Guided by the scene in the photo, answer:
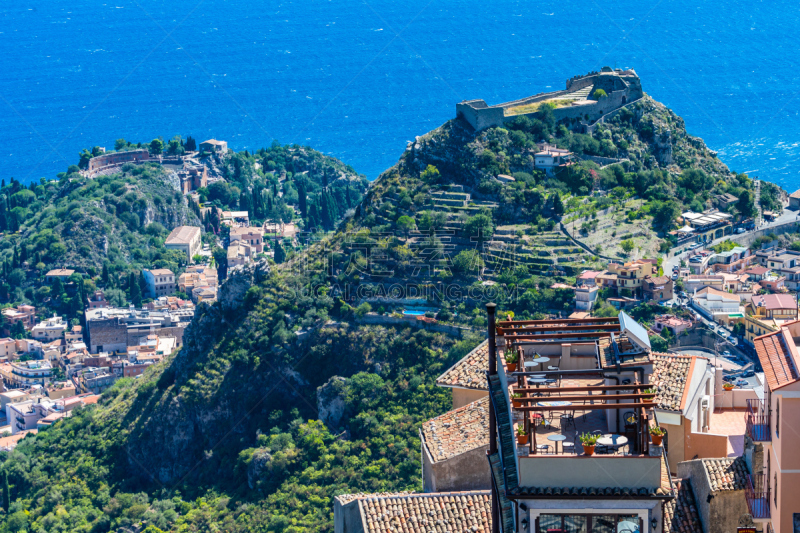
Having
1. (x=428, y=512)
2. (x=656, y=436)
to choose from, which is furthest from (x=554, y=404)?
(x=428, y=512)

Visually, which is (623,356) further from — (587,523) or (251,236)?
(251,236)

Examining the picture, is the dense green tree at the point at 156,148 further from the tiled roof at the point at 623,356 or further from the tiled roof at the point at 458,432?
the tiled roof at the point at 623,356

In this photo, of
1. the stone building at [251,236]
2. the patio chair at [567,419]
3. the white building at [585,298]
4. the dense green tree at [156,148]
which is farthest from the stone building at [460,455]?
the dense green tree at [156,148]

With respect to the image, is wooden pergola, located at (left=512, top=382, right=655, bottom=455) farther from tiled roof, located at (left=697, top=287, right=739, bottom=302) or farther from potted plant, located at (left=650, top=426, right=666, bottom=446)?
tiled roof, located at (left=697, top=287, right=739, bottom=302)

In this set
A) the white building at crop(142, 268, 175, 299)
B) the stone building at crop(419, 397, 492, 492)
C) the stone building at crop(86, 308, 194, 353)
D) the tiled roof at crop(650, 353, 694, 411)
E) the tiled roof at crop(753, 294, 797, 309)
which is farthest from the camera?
the white building at crop(142, 268, 175, 299)

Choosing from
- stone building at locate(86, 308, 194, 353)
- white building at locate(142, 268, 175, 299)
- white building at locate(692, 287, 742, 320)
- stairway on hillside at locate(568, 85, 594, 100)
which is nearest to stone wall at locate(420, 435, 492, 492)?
white building at locate(692, 287, 742, 320)

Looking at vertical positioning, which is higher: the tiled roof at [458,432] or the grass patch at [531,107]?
the grass patch at [531,107]

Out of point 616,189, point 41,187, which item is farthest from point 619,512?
point 41,187
